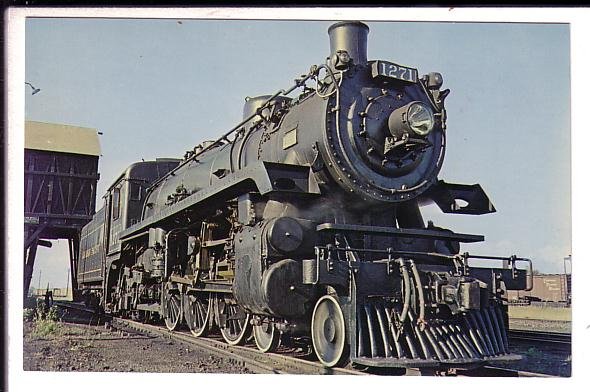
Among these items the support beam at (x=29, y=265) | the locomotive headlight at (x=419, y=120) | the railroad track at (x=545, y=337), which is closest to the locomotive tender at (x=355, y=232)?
the locomotive headlight at (x=419, y=120)

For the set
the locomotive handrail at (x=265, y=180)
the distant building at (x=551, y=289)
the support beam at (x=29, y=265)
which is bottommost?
the distant building at (x=551, y=289)

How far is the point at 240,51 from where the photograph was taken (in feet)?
13.4

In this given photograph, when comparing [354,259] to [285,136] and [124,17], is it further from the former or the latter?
[124,17]

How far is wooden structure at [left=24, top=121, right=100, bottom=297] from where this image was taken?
4020 millimetres

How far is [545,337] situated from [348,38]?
2.74 metres

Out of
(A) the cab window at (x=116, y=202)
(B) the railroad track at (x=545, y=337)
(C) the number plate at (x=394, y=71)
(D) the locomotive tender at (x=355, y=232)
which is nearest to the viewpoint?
(D) the locomotive tender at (x=355, y=232)

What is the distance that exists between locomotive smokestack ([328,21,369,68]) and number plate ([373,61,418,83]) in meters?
0.13

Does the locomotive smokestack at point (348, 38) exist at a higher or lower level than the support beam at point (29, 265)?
higher

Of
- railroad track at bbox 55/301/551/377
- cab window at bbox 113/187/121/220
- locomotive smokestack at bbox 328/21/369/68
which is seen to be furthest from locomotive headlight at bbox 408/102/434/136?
cab window at bbox 113/187/121/220

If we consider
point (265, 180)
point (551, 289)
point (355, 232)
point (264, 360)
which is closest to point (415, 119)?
point (355, 232)

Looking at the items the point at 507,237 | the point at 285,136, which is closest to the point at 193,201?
the point at 285,136

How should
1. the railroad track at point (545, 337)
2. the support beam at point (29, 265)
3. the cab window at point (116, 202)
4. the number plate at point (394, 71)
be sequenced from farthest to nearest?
the cab window at point (116, 202)
the number plate at point (394, 71)
the support beam at point (29, 265)
the railroad track at point (545, 337)

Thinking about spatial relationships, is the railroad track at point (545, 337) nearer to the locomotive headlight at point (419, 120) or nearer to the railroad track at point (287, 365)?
the railroad track at point (287, 365)

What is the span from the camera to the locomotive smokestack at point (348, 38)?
3.91 m
